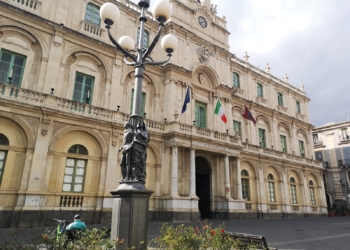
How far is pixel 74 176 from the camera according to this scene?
15.3m

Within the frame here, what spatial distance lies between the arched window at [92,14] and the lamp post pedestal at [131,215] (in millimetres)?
15710

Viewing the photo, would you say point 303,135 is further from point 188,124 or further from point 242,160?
point 188,124

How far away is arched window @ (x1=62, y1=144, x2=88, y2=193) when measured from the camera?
1497cm

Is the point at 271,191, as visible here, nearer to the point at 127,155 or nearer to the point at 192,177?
the point at 192,177

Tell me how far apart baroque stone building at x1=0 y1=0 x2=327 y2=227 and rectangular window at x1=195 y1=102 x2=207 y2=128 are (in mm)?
90

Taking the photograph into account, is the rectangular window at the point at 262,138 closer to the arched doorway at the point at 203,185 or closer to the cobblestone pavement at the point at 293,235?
the arched doorway at the point at 203,185

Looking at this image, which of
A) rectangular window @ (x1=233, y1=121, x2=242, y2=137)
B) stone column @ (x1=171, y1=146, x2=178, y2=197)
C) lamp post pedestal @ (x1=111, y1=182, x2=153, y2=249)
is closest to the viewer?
lamp post pedestal @ (x1=111, y1=182, x2=153, y2=249)

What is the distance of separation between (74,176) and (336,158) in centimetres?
4011

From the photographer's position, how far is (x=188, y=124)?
65.2ft

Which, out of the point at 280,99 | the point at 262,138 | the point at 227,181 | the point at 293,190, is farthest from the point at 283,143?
the point at 227,181

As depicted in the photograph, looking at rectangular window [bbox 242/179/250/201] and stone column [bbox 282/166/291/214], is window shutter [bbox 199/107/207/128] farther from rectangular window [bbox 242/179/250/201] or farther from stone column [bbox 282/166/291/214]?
stone column [bbox 282/166/291/214]

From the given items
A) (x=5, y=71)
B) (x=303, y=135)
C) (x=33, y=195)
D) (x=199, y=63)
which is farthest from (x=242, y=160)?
(x=5, y=71)

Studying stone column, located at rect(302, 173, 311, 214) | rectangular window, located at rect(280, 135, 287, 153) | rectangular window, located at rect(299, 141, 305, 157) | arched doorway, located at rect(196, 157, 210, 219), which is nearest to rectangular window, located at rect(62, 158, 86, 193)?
arched doorway, located at rect(196, 157, 210, 219)

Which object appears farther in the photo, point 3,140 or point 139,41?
point 3,140
